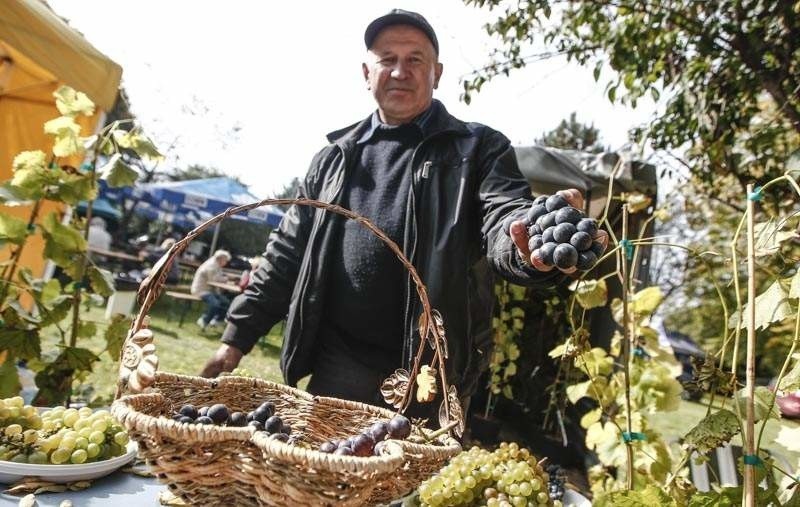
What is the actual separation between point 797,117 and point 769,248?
208cm

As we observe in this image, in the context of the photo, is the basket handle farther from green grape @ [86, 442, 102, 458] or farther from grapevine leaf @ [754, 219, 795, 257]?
grapevine leaf @ [754, 219, 795, 257]

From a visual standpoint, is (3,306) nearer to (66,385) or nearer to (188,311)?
(66,385)

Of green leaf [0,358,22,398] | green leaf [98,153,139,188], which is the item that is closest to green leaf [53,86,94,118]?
green leaf [98,153,139,188]

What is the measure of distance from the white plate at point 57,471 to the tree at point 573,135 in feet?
83.1

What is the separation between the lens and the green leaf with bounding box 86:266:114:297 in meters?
2.12

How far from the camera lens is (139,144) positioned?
2.08 meters

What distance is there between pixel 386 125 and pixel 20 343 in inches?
59.9

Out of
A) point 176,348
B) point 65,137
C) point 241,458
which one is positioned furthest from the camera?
point 176,348

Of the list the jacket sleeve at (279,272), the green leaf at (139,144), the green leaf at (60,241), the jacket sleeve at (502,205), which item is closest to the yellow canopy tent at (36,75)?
the green leaf at (60,241)

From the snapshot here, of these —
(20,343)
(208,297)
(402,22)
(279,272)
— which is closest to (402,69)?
(402,22)

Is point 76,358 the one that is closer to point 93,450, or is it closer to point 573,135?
point 93,450

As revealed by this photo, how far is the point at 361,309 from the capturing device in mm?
1754

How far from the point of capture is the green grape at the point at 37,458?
44.4 inches

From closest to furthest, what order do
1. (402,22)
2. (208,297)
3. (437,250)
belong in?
1. (437,250)
2. (402,22)
3. (208,297)
